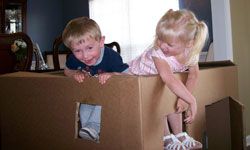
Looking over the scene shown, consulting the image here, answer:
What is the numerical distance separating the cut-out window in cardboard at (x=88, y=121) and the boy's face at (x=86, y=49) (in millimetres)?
322

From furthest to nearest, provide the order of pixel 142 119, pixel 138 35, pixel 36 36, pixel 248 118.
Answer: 1. pixel 36 36
2. pixel 138 35
3. pixel 248 118
4. pixel 142 119

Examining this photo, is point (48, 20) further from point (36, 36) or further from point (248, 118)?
point (248, 118)

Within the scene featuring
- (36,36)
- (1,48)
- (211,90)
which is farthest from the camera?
(36,36)

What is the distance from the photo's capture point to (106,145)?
0.66 m

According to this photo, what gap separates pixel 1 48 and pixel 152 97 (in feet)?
4.60

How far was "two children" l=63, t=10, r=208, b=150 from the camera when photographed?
29.4 inches

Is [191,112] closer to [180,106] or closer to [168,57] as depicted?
[180,106]

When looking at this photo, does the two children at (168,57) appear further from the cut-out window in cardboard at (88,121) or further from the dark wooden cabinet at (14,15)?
the dark wooden cabinet at (14,15)

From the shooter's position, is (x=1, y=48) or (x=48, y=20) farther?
(x=48, y=20)

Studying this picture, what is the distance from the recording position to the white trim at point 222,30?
74.6 inches

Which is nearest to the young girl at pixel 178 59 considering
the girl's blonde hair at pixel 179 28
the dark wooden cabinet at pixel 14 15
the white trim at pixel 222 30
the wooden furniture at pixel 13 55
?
the girl's blonde hair at pixel 179 28

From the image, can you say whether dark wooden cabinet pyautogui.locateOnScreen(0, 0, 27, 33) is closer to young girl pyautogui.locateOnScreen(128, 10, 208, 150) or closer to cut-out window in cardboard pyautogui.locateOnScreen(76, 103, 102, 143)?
young girl pyautogui.locateOnScreen(128, 10, 208, 150)

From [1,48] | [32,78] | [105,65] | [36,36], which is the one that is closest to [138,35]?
[36,36]

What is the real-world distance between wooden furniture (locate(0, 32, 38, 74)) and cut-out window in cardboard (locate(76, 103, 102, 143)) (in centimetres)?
99
